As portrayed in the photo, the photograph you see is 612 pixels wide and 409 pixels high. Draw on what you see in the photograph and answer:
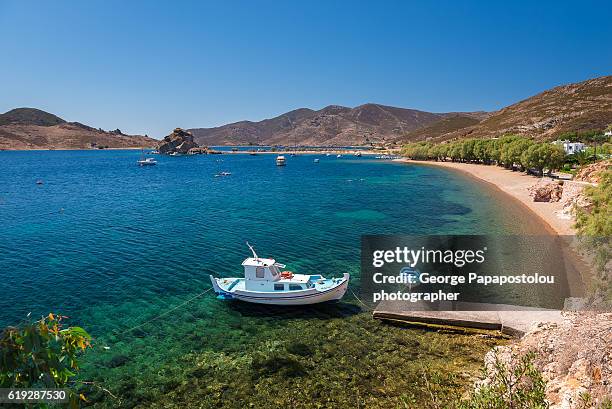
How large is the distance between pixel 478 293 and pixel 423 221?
82.3 ft

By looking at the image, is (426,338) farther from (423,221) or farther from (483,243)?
(423,221)

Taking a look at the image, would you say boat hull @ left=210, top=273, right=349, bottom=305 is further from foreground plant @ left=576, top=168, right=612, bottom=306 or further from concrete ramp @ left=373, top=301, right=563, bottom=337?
foreground plant @ left=576, top=168, right=612, bottom=306

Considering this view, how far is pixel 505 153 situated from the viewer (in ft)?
348

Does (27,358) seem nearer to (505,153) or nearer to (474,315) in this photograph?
(474,315)

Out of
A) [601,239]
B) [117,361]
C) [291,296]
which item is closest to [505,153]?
[601,239]

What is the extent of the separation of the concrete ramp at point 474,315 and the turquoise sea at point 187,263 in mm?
1346

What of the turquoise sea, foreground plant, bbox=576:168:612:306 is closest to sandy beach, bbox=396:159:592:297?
the turquoise sea

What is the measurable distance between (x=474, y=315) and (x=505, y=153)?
321 ft

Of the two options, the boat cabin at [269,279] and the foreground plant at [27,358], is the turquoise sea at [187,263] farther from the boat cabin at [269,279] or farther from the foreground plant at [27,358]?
the foreground plant at [27,358]

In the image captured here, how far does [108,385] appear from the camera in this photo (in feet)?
61.0

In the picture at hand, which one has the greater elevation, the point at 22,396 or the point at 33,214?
the point at 22,396

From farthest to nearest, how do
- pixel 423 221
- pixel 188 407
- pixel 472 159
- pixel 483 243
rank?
pixel 472 159
pixel 423 221
pixel 483 243
pixel 188 407

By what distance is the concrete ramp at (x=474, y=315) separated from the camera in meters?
22.2

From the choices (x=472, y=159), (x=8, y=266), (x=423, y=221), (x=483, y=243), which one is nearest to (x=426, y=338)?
(x=483, y=243)
